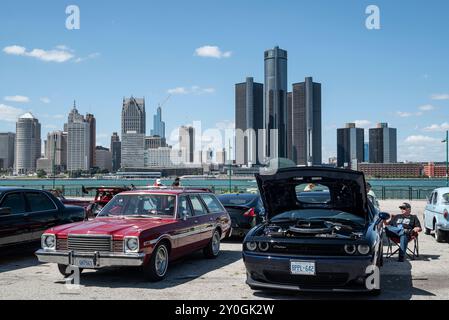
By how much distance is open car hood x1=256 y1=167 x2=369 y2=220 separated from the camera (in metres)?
7.69

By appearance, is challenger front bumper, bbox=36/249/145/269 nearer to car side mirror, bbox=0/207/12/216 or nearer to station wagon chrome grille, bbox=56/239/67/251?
station wagon chrome grille, bbox=56/239/67/251

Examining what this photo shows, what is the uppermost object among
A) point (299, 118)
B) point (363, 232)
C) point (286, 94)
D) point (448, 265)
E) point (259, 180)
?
point (286, 94)

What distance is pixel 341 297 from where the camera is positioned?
6.89 metres

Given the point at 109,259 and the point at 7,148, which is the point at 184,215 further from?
the point at 7,148

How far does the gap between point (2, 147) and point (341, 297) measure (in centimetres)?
19867

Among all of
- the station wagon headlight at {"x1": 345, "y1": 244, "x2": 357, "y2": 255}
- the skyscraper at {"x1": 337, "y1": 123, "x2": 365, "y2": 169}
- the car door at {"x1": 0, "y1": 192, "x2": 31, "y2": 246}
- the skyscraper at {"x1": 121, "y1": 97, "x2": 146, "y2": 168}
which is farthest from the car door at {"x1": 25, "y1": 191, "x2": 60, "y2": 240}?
the skyscraper at {"x1": 121, "y1": 97, "x2": 146, "y2": 168}

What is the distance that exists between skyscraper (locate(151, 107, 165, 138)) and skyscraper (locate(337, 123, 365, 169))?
85.6 metres

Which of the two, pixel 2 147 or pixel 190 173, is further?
pixel 2 147

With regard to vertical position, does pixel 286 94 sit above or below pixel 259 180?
above

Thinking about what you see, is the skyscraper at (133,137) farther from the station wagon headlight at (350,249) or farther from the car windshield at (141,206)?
the station wagon headlight at (350,249)
